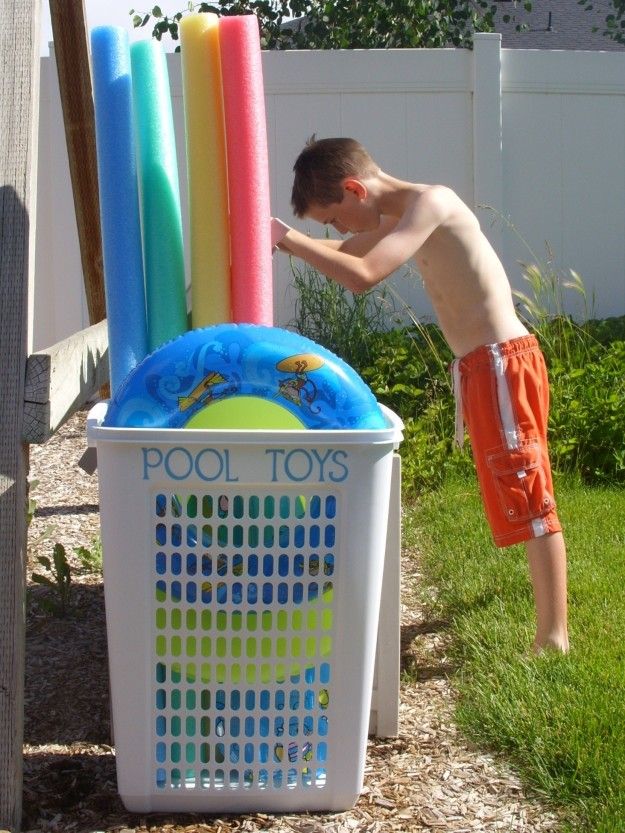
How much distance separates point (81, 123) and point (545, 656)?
92.6 inches

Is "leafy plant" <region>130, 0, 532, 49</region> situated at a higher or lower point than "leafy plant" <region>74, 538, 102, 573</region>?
higher

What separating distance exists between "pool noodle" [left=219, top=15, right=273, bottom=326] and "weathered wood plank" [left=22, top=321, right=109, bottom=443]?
388 millimetres

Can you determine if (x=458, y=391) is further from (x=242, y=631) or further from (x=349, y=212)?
(x=242, y=631)

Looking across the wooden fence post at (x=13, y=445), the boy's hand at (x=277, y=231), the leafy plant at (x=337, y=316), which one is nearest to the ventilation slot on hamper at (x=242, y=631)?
the wooden fence post at (x=13, y=445)

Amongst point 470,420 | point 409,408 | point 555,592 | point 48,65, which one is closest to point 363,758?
point 555,592

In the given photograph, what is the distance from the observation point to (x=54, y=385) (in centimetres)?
215

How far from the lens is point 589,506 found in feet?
13.8

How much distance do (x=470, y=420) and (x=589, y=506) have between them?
59.8 inches

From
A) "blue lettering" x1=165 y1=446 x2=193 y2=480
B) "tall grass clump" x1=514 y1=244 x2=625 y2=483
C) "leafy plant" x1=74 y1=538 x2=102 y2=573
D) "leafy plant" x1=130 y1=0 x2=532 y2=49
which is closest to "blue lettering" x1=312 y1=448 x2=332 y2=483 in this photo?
"blue lettering" x1=165 y1=446 x2=193 y2=480

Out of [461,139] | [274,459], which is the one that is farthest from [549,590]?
[461,139]

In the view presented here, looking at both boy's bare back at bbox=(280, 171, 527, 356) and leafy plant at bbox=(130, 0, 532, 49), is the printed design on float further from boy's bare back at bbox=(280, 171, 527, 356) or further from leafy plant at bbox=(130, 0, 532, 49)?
leafy plant at bbox=(130, 0, 532, 49)

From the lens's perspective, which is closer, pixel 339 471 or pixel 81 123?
pixel 339 471

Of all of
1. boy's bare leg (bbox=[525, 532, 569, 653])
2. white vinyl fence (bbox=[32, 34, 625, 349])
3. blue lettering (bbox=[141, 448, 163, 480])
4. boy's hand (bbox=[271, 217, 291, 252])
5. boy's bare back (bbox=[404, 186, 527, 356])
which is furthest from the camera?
white vinyl fence (bbox=[32, 34, 625, 349])

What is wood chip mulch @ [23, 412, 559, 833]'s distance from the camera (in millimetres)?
2096
